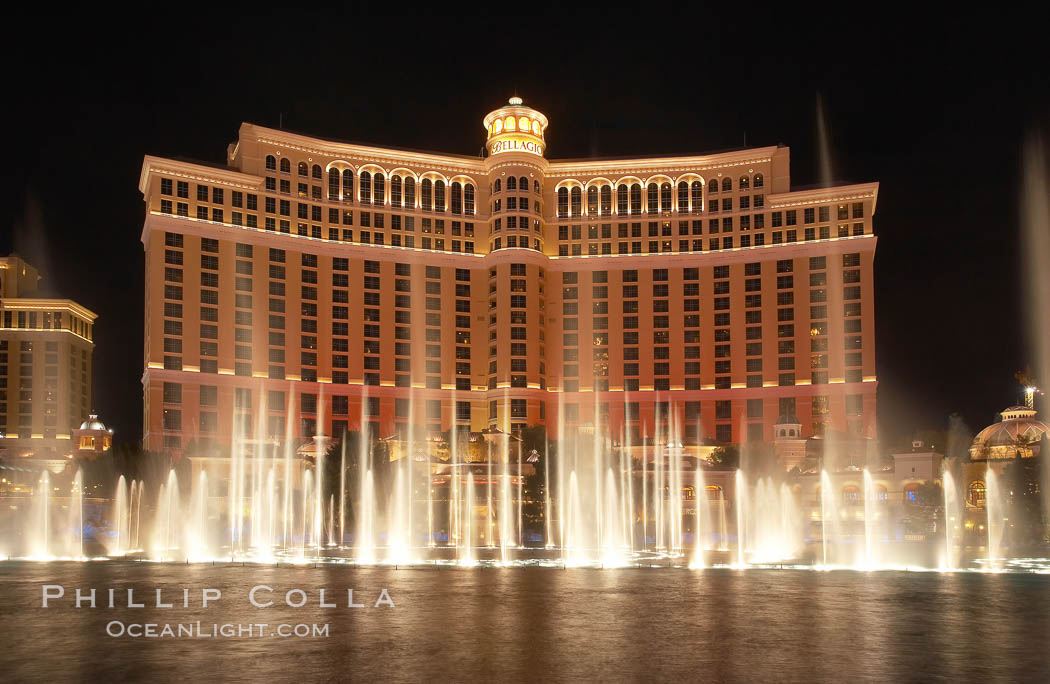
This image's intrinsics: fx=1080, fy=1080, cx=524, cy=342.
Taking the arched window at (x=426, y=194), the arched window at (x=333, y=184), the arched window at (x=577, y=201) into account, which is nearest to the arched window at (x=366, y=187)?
the arched window at (x=333, y=184)

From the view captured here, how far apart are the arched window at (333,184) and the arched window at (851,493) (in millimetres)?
63069

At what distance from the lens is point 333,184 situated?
121m

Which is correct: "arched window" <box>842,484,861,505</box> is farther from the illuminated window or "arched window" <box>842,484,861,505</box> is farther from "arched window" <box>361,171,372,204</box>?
"arched window" <box>361,171,372,204</box>

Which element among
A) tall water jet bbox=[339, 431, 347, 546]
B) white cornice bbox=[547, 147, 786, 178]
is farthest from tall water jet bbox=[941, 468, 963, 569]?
white cornice bbox=[547, 147, 786, 178]

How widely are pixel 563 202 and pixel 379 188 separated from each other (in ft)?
70.5

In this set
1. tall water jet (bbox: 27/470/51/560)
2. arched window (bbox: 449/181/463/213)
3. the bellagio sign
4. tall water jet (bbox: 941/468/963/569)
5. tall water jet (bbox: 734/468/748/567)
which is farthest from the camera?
arched window (bbox: 449/181/463/213)

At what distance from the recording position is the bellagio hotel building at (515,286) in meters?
114

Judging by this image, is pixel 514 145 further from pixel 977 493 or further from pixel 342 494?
pixel 977 493

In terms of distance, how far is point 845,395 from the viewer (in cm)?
11600

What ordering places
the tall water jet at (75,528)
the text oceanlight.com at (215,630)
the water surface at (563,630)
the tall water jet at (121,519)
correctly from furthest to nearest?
the tall water jet at (121,519)
the tall water jet at (75,528)
the text oceanlight.com at (215,630)
the water surface at (563,630)

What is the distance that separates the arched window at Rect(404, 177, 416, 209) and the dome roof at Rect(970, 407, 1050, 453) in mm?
66081

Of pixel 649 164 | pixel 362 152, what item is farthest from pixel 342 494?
pixel 649 164

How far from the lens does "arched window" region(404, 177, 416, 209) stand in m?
123

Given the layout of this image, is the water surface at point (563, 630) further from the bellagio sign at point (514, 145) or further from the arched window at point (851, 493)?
the bellagio sign at point (514, 145)
